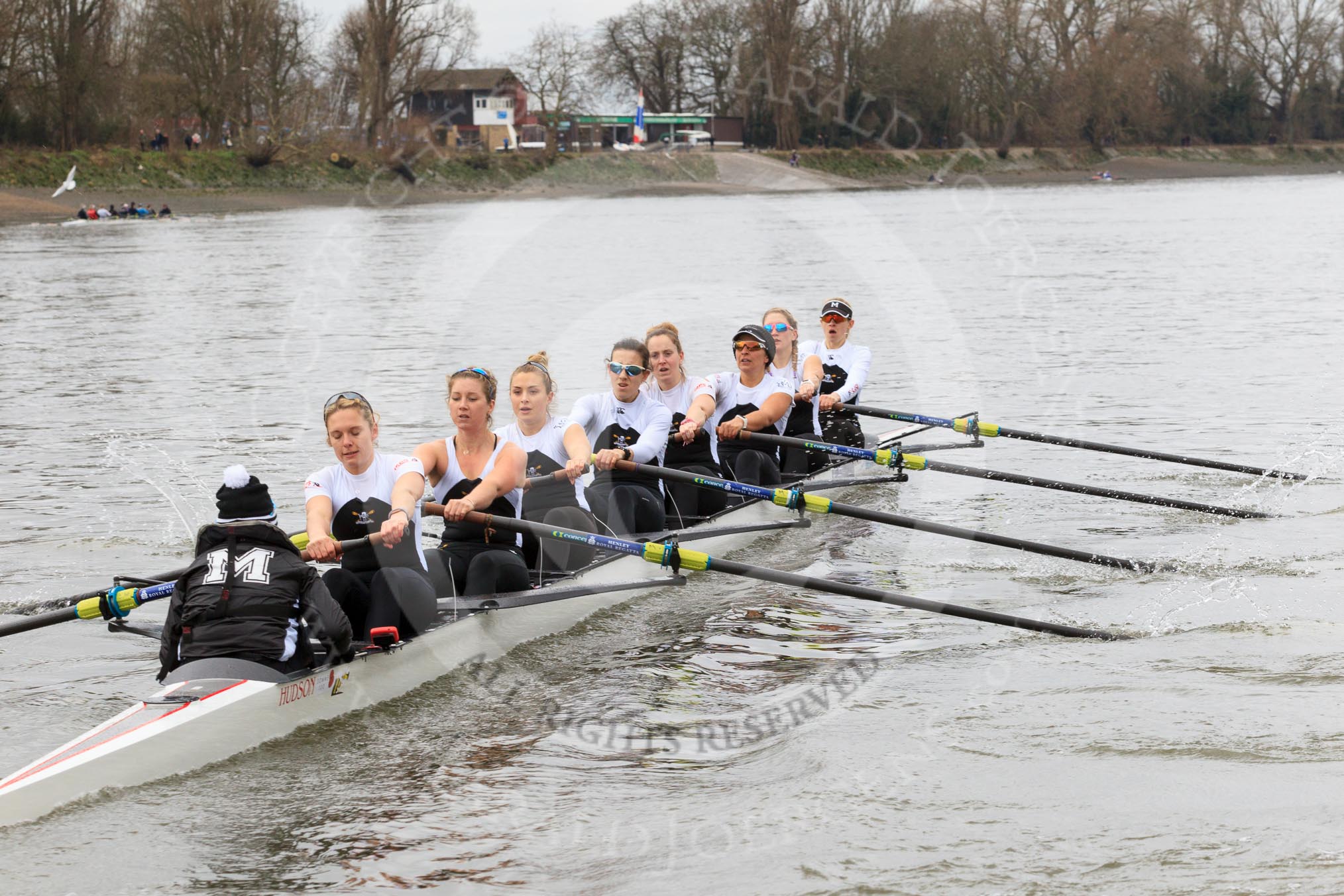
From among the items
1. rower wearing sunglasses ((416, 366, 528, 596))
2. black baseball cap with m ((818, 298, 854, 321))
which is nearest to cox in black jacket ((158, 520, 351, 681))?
rower wearing sunglasses ((416, 366, 528, 596))

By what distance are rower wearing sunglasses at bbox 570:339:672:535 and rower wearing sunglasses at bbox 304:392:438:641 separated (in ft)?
7.36

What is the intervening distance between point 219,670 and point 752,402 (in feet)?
18.9

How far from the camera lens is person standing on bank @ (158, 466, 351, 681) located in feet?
18.9

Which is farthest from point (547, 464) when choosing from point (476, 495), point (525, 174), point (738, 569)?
point (525, 174)

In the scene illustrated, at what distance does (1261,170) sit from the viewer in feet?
304

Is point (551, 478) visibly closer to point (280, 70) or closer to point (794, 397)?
point (794, 397)

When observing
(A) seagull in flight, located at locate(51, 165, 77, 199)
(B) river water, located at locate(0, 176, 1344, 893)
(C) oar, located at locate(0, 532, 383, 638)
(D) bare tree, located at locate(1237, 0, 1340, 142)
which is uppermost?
(D) bare tree, located at locate(1237, 0, 1340, 142)

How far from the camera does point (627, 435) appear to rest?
9.20 meters

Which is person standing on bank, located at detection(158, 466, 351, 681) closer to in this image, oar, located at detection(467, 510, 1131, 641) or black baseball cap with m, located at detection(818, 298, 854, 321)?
oar, located at detection(467, 510, 1131, 641)

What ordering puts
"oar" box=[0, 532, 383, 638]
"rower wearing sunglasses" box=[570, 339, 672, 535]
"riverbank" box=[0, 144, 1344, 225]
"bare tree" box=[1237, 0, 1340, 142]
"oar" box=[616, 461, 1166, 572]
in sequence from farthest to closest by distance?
"bare tree" box=[1237, 0, 1340, 142], "riverbank" box=[0, 144, 1344, 225], "rower wearing sunglasses" box=[570, 339, 672, 535], "oar" box=[616, 461, 1166, 572], "oar" box=[0, 532, 383, 638]

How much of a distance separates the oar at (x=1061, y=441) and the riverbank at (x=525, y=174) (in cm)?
4387

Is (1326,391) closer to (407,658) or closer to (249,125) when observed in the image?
(407,658)

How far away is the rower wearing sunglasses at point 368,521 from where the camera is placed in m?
6.52

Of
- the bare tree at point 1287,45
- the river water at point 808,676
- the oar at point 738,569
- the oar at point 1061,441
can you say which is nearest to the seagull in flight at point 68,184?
the river water at point 808,676
